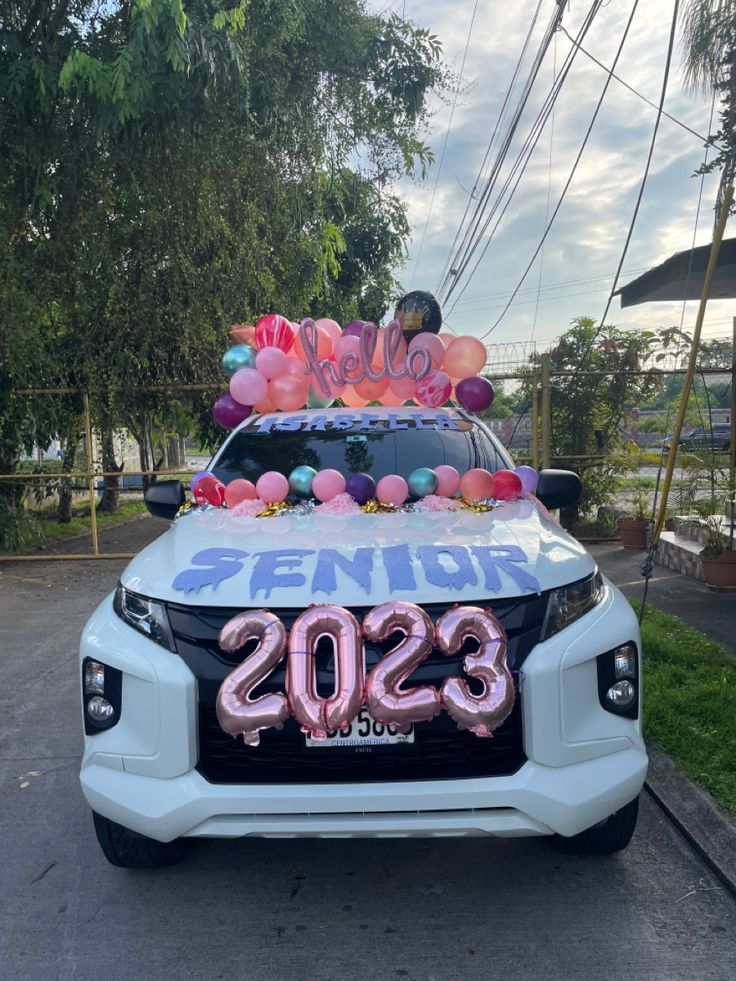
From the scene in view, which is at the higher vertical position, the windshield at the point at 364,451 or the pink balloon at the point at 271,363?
the pink balloon at the point at 271,363

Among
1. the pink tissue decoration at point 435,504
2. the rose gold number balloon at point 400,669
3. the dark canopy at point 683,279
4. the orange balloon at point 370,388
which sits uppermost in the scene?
the dark canopy at point 683,279

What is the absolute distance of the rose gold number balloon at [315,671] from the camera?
253 cm

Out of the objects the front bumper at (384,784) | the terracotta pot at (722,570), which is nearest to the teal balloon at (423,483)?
the front bumper at (384,784)

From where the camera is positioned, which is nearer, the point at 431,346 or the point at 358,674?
the point at 358,674

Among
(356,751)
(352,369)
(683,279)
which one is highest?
(683,279)

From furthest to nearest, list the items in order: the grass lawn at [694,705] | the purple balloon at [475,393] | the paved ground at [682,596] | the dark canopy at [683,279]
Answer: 1. the dark canopy at [683,279]
2. the paved ground at [682,596]
3. the purple balloon at [475,393]
4. the grass lawn at [694,705]

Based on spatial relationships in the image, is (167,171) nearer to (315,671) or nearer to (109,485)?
(315,671)

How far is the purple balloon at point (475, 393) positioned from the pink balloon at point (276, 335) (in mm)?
1198

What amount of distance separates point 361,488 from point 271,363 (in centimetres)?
153

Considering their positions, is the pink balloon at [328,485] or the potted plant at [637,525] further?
the potted plant at [637,525]

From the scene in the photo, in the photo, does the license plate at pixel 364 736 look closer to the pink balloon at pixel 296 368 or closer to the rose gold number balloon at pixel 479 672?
the rose gold number balloon at pixel 479 672

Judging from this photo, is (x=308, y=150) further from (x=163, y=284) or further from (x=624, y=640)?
(x=624, y=640)

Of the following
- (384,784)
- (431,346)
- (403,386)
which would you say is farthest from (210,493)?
(384,784)

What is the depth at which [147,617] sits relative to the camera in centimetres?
283
